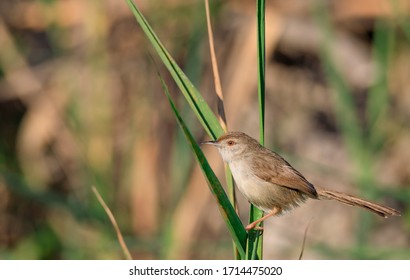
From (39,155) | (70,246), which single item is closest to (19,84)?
(39,155)

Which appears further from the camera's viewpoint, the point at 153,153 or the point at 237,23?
the point at 237,23

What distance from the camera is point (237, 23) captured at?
162 inches

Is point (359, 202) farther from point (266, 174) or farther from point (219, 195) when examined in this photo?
point (219, 195)

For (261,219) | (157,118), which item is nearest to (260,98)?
(261,219)

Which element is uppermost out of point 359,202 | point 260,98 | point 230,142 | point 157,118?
point 260,98

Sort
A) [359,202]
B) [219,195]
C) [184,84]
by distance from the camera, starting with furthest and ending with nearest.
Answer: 1. [359,202]
2. [184,84]
3. [219,195]

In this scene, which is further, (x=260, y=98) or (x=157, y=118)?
(x=157, y=118)

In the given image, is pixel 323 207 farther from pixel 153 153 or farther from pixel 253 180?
pixel 253 180

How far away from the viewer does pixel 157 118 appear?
396 centimetres

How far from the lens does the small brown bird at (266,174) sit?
173 centimetres

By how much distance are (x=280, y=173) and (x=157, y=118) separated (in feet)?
7.33

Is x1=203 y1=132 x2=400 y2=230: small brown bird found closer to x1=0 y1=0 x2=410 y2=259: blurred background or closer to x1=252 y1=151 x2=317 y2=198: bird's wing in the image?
x1=252 y1=151 x2=317 y2=198: bird's wing
